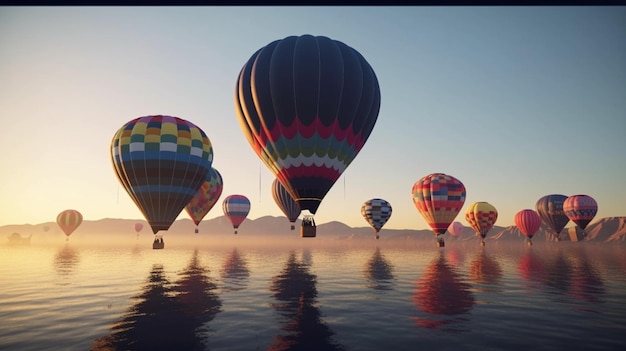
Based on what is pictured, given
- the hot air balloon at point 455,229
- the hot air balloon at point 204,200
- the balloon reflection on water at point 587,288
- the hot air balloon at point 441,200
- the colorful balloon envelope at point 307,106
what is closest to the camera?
the balloon reflection on water at point 587,288

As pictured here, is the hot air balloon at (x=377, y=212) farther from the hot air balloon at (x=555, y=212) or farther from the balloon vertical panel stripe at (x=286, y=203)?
the hot air balloon at (x=555, y=212)

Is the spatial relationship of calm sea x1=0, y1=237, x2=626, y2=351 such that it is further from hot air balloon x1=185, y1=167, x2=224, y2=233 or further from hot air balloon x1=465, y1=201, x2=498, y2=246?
hot air balloon x1=465, y1=201, x2=498, y2=246

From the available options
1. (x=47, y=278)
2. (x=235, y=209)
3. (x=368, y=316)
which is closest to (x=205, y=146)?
(x=47, y=278)

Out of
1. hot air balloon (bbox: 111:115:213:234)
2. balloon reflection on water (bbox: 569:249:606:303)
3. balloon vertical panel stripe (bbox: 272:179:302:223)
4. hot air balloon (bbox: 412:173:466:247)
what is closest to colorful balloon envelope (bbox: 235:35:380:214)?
hot air balloon (bbox: 111:115:213:234)

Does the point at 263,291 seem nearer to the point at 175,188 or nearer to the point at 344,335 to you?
the point at 344,335

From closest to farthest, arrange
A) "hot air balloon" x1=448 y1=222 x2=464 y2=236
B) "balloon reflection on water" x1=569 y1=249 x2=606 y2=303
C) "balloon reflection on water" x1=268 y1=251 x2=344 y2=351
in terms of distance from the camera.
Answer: "balloon reflection on water" x1=268 y1=251 x2=344 y2=351
"balloon reflection on water" x1=569 y1=249 x2=606 y2=303
"hot air balloon" x1=448 y1=222 x2=464 y2=236

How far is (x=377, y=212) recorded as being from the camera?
276 feet

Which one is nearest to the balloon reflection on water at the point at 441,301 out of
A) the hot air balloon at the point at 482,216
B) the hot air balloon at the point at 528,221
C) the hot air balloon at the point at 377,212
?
the hot air balloon at the point at 377,212

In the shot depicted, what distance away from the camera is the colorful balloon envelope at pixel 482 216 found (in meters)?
82.3

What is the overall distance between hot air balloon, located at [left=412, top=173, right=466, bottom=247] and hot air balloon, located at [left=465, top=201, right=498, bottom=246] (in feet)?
76.7

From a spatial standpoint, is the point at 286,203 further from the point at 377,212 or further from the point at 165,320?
the point at 165,320

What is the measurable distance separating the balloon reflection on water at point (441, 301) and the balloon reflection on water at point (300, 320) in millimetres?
4504

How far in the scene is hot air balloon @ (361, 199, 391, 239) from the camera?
83.9 metres

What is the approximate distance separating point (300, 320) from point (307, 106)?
64.1 feet
